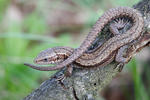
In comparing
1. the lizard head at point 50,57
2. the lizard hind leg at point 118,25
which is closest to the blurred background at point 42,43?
the lizard hind leg at point 118,25

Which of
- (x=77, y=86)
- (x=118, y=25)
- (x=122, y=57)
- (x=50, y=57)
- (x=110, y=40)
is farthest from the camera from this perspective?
(x=118, y=25)

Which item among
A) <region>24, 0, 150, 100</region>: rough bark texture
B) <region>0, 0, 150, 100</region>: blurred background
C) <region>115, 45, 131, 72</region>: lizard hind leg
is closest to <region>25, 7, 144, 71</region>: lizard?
<region>115, 45, 131, 72</region>: lizard hind leg

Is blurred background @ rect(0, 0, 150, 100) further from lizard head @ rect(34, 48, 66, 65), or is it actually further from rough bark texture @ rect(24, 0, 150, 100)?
rough bark texture @ rect(24, 0, 150, 100)

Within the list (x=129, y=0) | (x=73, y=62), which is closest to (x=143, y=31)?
(x=73, y=62)

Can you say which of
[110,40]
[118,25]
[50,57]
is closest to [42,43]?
[50,57]

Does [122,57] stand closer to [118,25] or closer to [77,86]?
[118,25]

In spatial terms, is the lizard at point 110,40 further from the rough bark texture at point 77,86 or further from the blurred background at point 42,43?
Result: the blurred background at point 42,43

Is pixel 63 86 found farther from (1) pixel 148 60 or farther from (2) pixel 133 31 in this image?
(1) pixel 148 60
